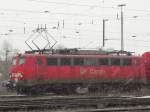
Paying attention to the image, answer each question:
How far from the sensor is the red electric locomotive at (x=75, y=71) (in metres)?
32.0

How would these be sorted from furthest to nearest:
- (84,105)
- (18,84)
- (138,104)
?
(18,84) < (138,104) < (84,105)

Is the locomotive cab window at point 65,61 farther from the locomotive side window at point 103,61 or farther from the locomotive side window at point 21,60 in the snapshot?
the locomotive side window at point 21,60

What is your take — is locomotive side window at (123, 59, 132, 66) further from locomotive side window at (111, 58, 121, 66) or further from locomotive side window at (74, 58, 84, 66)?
locomotive side window at (74, 58, 84, 66)

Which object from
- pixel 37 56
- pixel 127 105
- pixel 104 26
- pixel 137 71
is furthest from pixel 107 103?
pixel 104 26

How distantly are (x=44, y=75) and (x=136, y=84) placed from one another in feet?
26.1

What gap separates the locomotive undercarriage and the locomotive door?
70cm

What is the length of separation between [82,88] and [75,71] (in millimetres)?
1515

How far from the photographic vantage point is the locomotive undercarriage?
32125mm

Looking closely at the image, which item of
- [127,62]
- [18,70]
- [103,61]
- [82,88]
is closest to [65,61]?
[82,88]

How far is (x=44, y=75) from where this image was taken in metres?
32.6

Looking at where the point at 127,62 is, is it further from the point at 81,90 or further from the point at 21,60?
the point at 21,60

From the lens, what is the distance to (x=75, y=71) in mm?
33375

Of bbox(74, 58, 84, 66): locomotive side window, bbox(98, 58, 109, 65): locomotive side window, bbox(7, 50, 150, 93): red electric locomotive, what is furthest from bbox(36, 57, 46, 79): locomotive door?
bbox(98, 58, 109, 65): locomotive side window

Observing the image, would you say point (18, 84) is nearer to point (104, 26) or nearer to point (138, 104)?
point (138, 104)
